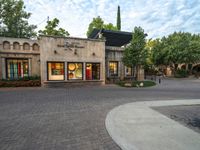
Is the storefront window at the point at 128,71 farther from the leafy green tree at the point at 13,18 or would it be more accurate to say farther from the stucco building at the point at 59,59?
the leafy green tree at the point at 13,18

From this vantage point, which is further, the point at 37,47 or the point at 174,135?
the point at 37,47

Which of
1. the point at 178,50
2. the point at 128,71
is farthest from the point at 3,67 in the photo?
the point at 178,50

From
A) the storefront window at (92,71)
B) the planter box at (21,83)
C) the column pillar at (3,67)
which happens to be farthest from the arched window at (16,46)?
the storefront window at (92,71)

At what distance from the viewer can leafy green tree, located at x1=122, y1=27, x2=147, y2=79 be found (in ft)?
54.8

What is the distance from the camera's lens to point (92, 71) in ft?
54.7

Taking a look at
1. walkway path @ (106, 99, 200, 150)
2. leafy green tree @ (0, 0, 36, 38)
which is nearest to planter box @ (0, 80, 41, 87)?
walkway path @ (106, 99, 200, 150)

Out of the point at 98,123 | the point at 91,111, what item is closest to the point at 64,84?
the point at 91,111

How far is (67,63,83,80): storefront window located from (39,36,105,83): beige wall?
0.59m

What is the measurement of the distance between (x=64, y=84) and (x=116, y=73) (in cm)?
721

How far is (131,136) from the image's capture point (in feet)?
13.0

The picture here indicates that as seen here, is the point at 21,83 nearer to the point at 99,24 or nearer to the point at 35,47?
the point at 35,47

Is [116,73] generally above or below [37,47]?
below

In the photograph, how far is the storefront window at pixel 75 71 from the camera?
15675 mm

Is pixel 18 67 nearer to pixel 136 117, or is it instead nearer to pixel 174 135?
pixel 136 117
